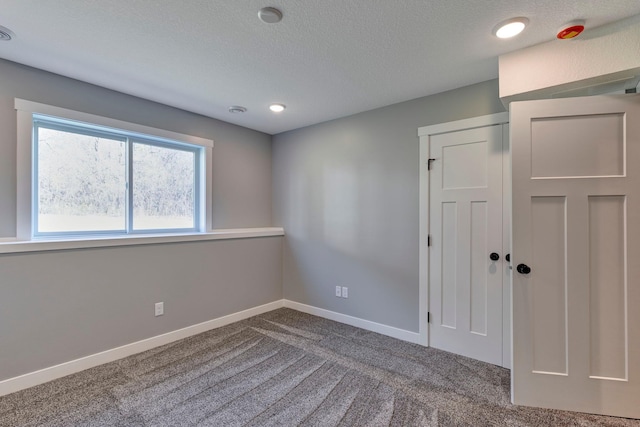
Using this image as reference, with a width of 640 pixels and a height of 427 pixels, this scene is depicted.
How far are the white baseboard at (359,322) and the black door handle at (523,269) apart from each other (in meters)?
1.29

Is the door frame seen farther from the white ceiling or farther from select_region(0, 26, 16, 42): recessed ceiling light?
select_region(0, 26, 16, 42): recessed ceiling light

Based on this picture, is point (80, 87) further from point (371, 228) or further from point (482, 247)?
point (482, 247)

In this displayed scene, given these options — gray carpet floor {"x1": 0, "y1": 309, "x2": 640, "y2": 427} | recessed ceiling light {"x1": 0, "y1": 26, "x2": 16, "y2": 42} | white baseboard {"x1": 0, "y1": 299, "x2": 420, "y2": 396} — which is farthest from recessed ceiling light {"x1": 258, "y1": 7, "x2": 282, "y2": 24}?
white baseboard {"x1": 0, "y1": 299, "x2": 420, "y2": 396}

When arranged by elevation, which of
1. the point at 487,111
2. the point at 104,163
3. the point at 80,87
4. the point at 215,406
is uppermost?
the point at 80,87

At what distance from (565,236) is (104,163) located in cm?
380

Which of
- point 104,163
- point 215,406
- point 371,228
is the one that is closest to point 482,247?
point 371,228

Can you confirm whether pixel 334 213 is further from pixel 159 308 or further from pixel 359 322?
pixel 159 308

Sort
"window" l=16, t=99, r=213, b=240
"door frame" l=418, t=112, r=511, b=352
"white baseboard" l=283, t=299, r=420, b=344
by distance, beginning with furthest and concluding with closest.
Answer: "white baseboard" l=283, t=299, r=420, b=344 < "door frame" l=418, t=112, r=511, b=352 < "window" l=16, t=99, r=213, b=240

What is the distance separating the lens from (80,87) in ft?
8.39

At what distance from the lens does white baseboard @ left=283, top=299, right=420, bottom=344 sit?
3.00 meters

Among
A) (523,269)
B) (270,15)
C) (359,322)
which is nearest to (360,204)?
(359,322)

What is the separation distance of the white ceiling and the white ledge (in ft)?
4.47

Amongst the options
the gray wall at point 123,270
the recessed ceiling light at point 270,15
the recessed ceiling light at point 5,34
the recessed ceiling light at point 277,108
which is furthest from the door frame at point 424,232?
the recessed ceiling light at point 5,34

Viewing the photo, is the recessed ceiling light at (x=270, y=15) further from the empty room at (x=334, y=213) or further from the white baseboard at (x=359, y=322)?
the white baseboard at (x=359, y=322)
